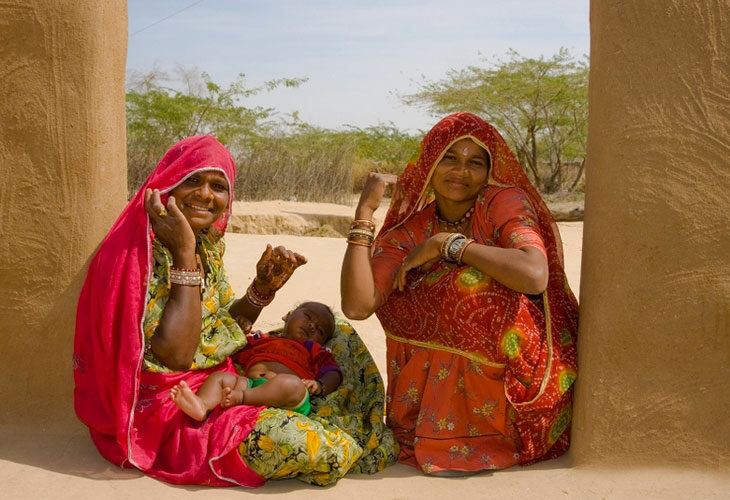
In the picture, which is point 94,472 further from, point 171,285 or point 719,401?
point 719,401

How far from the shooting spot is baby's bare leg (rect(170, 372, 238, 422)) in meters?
3.06

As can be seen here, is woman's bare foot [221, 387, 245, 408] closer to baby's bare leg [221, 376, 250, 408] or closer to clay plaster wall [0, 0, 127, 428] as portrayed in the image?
baby's bare leg [221, 376, 250, 408]

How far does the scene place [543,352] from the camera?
10.8ft

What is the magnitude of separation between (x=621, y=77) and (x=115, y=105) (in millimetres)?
2171

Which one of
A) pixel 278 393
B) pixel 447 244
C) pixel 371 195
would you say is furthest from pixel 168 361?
pixel 447 244

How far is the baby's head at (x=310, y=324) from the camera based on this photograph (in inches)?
151

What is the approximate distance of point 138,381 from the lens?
9.99 feet

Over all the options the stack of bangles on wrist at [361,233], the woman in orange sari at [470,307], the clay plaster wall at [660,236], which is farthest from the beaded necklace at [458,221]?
the clay plaster wall at [660,236]

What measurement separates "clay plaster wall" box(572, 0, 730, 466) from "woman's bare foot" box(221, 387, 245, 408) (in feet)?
4.51

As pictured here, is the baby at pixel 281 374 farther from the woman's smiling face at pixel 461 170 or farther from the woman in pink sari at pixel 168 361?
the woman's smiling face at pixel 461 170

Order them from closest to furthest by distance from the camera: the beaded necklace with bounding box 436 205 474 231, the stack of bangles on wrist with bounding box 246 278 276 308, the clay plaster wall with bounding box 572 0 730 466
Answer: the clay plaster wall with bounding box 572 0 730 466 < the beaded necklace with bounding box 436 205 474 231 < the stack of bangles on wrist with bounding box 246 278 276 308

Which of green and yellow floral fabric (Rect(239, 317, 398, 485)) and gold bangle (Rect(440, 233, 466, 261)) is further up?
gold bangle (Rect(440, 233, 466, 261))

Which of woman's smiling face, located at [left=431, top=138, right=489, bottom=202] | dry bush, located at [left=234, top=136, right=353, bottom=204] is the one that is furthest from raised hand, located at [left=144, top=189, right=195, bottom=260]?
dry bush, located at [left=234, top=136, right=353, bottom=204]

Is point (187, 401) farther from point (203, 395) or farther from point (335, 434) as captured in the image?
point (335, 434)
